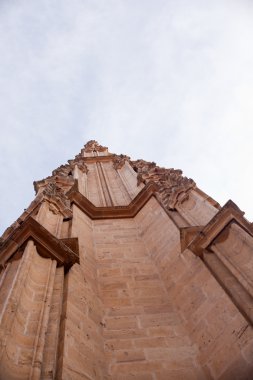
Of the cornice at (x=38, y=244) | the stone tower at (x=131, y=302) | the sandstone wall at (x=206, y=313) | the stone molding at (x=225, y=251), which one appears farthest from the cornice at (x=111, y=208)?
the cornice at (x=38, y=244)

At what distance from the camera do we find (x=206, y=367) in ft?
14.9

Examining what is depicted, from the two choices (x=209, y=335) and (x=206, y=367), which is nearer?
(x=206, y=367)

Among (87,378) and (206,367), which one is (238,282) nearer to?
(206,367)

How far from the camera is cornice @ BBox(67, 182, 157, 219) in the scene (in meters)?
10.2

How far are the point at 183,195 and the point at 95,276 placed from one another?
10.5ft

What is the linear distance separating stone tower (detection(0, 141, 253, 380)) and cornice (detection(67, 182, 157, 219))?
189 centimetres

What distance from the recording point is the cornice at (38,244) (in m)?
5.33

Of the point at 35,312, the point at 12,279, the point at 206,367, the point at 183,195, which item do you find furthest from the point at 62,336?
the point at 183,195

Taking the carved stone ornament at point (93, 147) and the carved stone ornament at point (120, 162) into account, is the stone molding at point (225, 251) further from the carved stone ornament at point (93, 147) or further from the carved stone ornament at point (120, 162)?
the carved stone ornament at point (93, 147)

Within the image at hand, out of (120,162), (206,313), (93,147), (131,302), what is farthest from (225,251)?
(93,147)

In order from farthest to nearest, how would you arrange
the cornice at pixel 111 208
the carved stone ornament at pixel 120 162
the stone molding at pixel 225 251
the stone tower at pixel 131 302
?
1. the carved stone ornament at pixel 120 162
2. the cornice at pixel 111 208
3. the stone molding at pixel 225 251
4. the stone tower at pixel 131 302

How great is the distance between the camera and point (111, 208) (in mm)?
10336

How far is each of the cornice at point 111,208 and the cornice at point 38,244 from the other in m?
4.46

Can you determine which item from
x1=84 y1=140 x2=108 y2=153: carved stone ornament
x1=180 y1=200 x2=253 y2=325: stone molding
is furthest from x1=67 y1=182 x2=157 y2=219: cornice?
x1=84 y1=140 x2=108 y2=153: carved stone ornament
